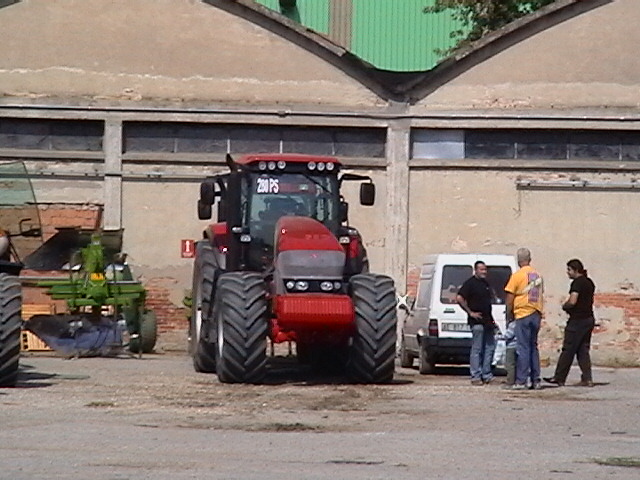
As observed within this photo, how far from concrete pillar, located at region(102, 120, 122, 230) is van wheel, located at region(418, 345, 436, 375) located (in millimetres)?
8231

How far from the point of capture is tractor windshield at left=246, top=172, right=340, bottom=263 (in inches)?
776

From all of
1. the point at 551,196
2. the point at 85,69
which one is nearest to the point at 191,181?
the point at 85,69

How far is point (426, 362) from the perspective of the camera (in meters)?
21.7

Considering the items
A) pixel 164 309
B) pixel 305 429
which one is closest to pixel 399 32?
pixel 164 309

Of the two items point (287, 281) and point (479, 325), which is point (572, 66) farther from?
point (287, 281)

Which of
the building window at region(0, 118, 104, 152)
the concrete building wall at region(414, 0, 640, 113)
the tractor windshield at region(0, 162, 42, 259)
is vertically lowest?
the tractor windshield at region(0, 162, 42, 259)

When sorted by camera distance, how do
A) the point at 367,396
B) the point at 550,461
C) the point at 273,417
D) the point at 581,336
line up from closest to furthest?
the point at 550,461 < the point at 273,417 < the point at 367,396 < the point at 581,336

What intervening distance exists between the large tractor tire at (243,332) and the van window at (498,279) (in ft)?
16.9

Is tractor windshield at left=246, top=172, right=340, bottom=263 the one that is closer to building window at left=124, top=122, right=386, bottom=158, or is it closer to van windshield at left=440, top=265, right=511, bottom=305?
van windshield at left=440, top=265, right=511, bottom=305

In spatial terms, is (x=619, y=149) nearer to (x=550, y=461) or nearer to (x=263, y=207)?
(x=263, y=207)

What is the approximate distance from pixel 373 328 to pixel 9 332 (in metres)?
4.32

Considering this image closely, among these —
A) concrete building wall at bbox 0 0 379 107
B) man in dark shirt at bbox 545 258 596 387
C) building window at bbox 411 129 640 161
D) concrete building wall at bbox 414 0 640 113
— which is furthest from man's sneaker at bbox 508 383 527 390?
concrete building wall at bbox 0 0 379 107

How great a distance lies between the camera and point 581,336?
19.4m

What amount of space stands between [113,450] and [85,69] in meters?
17.1
